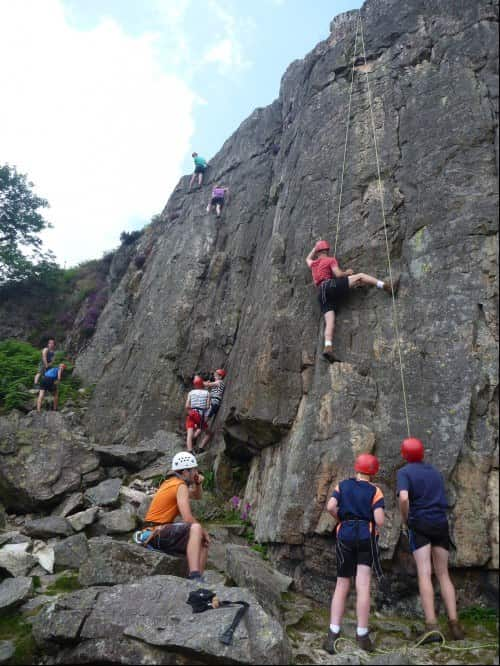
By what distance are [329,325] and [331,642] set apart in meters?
5.26

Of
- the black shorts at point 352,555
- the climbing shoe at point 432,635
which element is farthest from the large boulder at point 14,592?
the climbing shoe at point 432,635

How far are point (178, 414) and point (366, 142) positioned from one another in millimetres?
9196

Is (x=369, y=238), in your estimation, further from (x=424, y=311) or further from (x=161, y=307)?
(x=161, y=307)

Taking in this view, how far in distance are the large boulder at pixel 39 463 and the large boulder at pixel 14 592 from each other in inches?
143

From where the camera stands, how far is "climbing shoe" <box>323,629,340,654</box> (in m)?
5.27

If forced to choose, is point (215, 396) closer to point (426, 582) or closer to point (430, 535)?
point (430, 535)

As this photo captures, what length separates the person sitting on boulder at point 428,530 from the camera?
548 cm

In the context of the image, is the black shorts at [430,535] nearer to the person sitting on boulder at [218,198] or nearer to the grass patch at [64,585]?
the grass patch at [64,585]

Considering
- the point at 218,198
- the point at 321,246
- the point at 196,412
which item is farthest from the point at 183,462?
the point at 218,198

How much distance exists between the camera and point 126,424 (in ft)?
49.1

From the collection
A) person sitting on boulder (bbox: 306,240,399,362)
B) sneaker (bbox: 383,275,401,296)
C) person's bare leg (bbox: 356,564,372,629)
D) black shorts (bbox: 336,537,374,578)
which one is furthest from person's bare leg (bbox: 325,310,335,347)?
person's bare leg (bbox: 356,564,372,629)

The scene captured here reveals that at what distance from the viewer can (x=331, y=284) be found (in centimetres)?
927

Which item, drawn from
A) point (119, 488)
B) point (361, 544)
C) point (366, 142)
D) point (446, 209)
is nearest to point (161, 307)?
point (119, 488)

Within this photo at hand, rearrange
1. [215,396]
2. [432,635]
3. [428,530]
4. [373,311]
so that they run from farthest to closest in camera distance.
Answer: [215,396] → [373,311] → [428,530] → [432,635]
